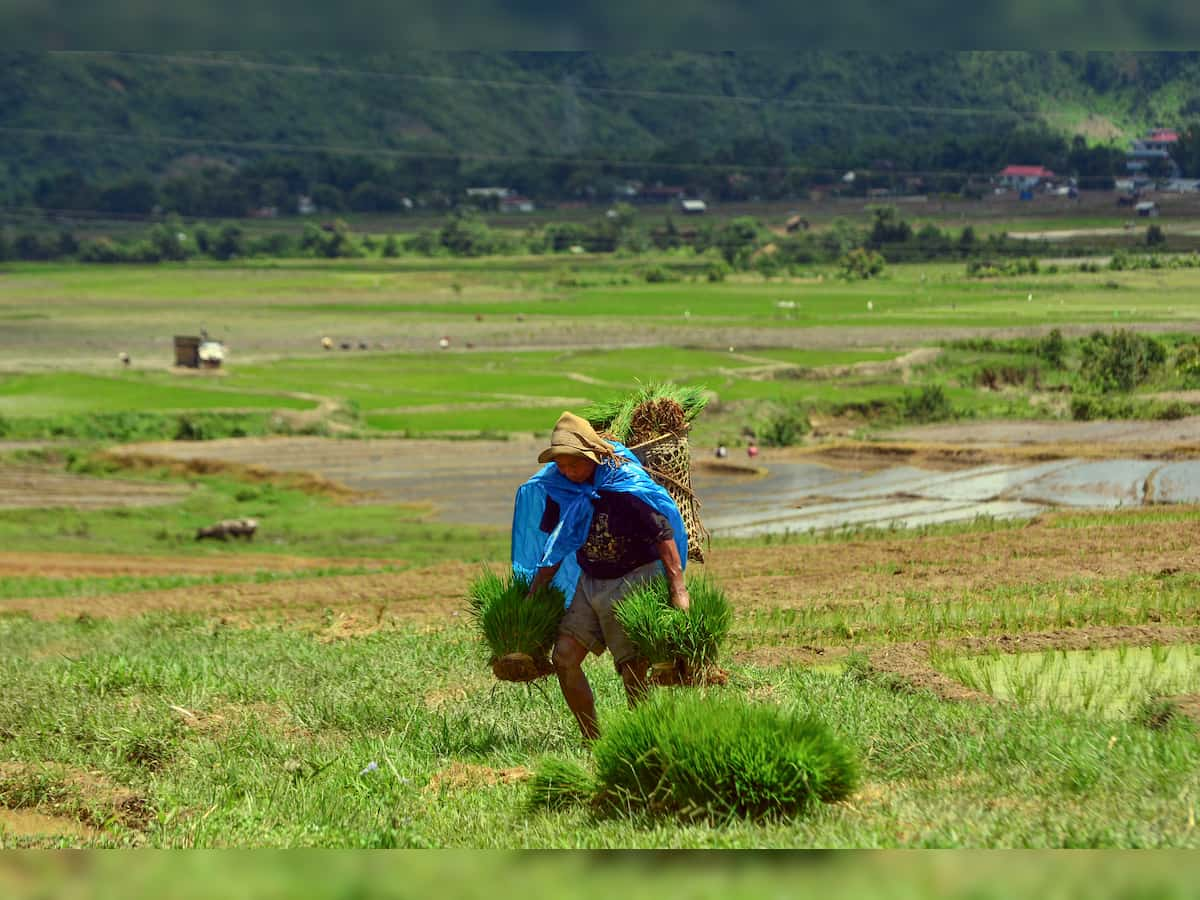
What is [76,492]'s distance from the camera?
107 ft

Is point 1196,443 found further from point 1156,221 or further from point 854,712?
point 854,712

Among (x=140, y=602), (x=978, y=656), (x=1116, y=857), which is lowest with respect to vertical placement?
(x=140, y=602)

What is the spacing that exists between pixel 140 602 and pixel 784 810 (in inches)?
523

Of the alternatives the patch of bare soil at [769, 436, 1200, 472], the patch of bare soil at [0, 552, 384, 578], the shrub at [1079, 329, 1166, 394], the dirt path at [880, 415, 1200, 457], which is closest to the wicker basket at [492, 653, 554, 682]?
the patch of bare soil at [0, 552, 384, 578]

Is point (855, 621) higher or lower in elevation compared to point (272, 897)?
lower

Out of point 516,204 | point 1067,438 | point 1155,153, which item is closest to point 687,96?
point 516,204

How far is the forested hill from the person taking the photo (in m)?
134

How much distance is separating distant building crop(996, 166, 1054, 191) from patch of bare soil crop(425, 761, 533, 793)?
1545 inches

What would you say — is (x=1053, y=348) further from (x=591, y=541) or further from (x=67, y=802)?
(x=67, y=802)

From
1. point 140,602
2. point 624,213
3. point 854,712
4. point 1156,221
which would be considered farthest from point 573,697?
point 624,213

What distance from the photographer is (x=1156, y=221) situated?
30.7 m

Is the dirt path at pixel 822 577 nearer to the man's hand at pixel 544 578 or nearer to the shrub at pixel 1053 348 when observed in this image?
the man's hand at pixel 544 578

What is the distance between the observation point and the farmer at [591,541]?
6.00 metres

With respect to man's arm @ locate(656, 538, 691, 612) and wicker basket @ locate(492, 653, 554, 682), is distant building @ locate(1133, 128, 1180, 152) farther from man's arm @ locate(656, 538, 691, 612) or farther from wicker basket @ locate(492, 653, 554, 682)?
wicker basket @ locate(492, 653, 554, 682)
